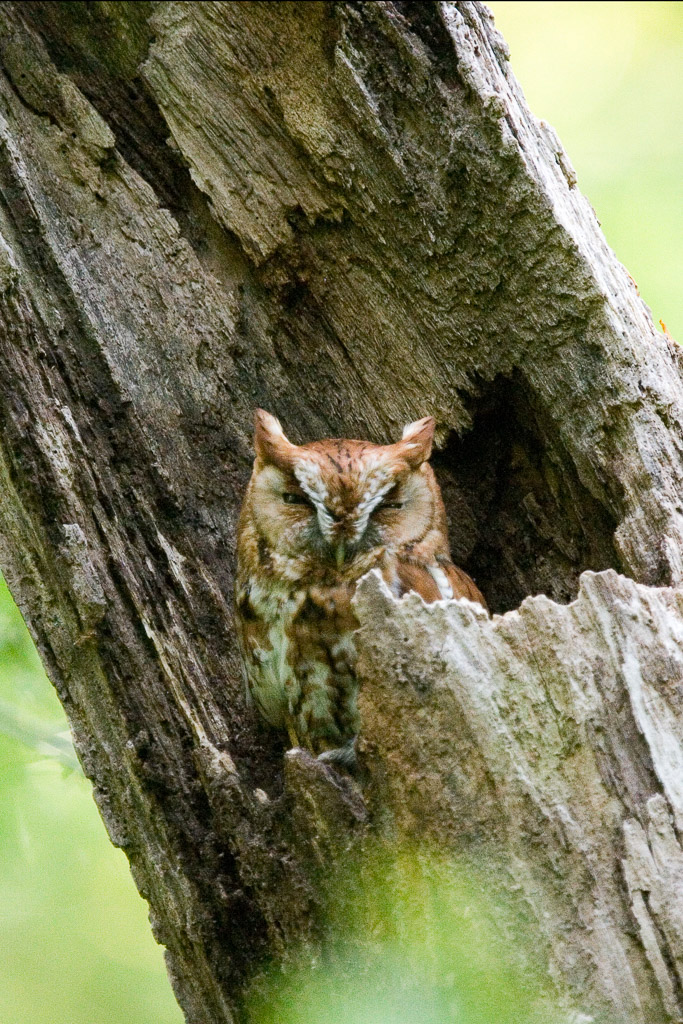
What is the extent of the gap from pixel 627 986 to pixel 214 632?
1405 mm

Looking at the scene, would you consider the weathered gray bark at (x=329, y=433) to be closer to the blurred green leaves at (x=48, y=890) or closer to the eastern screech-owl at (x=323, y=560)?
the eastern screech-owl at (x=323, y=560)

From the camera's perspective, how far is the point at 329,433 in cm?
305

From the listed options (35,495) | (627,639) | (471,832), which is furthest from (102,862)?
(627,639)

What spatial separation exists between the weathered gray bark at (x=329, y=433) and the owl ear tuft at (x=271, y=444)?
334mm

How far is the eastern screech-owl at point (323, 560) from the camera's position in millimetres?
2443

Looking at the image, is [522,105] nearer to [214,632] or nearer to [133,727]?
[214,632]

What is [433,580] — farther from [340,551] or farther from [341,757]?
[341,757]

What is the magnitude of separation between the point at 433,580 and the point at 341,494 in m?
0.36

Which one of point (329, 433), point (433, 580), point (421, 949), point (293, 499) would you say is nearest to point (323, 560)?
point (293, 499)

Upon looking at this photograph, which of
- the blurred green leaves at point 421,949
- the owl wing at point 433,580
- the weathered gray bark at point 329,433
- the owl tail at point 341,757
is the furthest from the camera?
the owl wing at point 433,580

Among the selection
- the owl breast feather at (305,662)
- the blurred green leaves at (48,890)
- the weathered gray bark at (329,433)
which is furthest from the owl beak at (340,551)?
the blurred green leaves at (48,890)

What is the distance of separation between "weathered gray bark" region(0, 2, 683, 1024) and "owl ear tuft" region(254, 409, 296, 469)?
0.33 meters

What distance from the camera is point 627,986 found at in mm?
1742

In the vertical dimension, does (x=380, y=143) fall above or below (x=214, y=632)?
above
